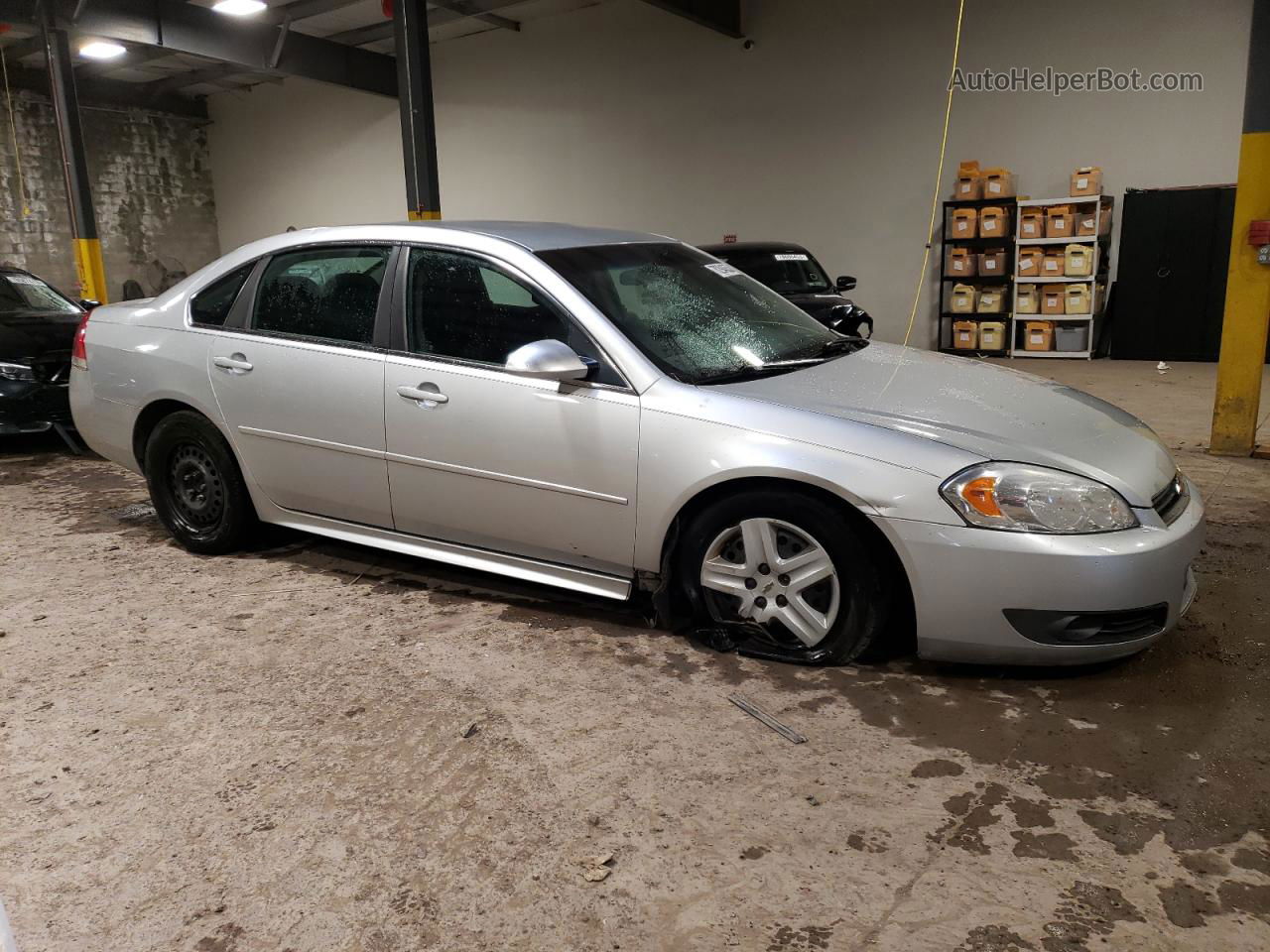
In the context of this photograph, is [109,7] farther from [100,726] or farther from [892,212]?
[100,726]

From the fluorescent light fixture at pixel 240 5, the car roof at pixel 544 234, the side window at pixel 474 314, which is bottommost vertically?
the side window at pixel 474 314

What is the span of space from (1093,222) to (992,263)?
120cm

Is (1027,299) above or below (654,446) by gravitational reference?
above

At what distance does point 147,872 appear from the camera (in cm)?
198

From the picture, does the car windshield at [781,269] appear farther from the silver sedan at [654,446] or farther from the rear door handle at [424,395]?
the rear door handle at [424,395]

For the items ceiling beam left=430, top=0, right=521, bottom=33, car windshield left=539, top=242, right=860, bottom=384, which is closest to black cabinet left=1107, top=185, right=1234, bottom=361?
car windshield left=539, top=242, right=860, bottom=384

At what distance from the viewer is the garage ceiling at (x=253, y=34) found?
1160 centimetres

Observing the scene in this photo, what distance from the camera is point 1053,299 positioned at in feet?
36.0

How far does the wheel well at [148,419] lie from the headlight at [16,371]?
276 cm

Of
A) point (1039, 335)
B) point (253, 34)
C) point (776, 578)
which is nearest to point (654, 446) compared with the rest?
point (776, 578)

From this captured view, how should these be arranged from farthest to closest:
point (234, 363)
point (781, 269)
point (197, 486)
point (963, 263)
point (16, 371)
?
1. point (963, 263)
2. point (781, 269)
3. point (16, 371)
4. point (197, 486)
5. point (234, 363)

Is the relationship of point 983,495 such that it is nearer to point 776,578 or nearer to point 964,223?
point 776,578

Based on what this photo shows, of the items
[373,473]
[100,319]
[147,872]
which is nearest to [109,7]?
[100,319]

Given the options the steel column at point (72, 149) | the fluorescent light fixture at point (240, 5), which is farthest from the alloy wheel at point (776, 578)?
the steel column at point (72, 149)
